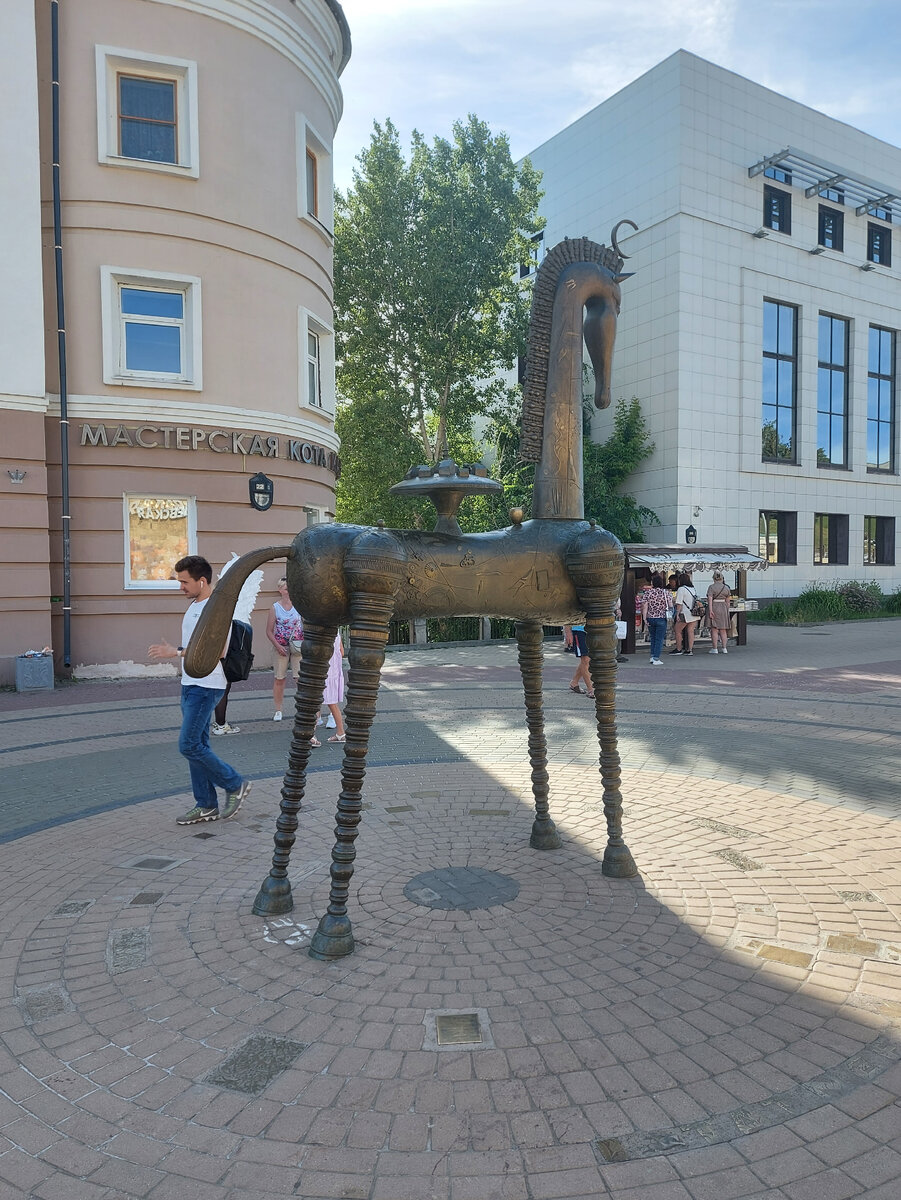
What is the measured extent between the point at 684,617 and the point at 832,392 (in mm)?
16487

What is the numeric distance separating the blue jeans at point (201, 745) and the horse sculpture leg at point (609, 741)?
8.79 feet

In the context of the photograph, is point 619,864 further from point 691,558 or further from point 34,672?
point 691,558

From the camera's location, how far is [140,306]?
13148 millimetres

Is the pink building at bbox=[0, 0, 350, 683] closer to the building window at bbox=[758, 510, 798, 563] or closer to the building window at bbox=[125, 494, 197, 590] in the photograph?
the building window at bbox=[125, 494, 197, 590]

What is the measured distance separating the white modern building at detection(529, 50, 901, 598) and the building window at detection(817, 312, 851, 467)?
6 cm

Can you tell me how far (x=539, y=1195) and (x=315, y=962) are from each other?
1.51 m

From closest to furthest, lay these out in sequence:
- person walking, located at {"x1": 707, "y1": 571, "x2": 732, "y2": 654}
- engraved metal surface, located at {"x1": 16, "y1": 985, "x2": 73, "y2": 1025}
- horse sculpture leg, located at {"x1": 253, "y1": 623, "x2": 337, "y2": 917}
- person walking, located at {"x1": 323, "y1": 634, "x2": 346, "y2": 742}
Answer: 1. engraved metal surface, located at {"x1": 16, "y1": 985, "x2": 73, "y2": 1025}
2. horse sculpture leg, located at {"x1": 253, "y1": 623, "x2": 337, "y2": 917}
3. person walking, located at {"x1": 323, "y1": 634, "x2": 346, "y2": 742}
4. person walking, located at {"x1": 707, "y1": 571, "x2": 732, "y2": 654}

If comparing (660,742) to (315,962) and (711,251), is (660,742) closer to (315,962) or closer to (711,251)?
(315,962)

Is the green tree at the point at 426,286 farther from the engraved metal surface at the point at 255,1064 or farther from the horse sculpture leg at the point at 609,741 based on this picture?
the engraved metal surface at the point at 255,1064

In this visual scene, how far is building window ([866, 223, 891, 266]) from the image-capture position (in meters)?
28.6

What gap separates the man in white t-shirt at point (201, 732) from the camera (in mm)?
5273

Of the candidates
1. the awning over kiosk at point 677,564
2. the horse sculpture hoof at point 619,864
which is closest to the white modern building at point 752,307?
the awning over kiosk at point 677,564

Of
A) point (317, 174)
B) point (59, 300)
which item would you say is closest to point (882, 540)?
point (317, 174)

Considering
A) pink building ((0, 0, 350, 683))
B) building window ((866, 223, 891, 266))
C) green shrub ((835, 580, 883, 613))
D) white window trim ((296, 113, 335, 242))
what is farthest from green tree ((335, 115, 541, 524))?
building window ((866, 223, 891, 266))
